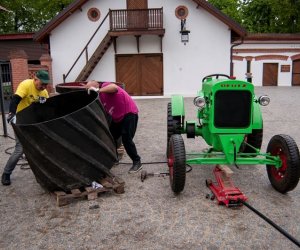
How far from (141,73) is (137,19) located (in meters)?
2.96

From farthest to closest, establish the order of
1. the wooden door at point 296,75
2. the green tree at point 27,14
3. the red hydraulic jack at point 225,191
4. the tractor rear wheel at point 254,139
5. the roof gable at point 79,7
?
1. the green tree at point 27,14
2. the wooden door at point 296,75
3. the roof gable at point 79,7
4. the tractor rear wheel at point 254,139
5. the red hydraulic jack at point 225,191

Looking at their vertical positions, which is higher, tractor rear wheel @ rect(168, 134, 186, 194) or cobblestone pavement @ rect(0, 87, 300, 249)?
tractor rear wheel @ rect(168, 134, 186, 194)

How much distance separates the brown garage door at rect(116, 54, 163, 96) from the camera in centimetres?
1927

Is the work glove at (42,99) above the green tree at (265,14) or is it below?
below

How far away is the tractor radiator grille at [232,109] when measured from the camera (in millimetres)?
4746

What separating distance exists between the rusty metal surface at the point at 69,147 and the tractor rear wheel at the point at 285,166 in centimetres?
229

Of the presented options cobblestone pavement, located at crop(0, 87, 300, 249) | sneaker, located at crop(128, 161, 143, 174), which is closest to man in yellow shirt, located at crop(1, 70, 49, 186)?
cobblestone pavement, located at crop(0, 87, 300, 249)

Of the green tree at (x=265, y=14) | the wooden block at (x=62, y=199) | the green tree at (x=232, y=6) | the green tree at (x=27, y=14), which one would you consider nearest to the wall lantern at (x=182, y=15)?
the wooden block at (x=62, y=199)

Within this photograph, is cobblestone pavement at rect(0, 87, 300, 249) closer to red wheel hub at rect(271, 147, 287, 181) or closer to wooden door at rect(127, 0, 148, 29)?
red wheel hub at rect(271, 147, 287, 181)

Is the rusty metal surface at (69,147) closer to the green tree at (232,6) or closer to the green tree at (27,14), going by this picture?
the green tree at (27,14)

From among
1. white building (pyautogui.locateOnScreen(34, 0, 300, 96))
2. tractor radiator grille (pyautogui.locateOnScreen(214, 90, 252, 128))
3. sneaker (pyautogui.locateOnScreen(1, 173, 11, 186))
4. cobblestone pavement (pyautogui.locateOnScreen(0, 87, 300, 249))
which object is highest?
white building (pyautogui.locateOnScreen(34, 0, 300, 96))

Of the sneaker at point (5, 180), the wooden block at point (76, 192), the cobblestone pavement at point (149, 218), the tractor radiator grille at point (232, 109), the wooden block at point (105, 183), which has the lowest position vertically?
the cobblestone pavement at point (149, 218)

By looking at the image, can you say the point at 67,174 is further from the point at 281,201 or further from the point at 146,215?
the point at 281,201

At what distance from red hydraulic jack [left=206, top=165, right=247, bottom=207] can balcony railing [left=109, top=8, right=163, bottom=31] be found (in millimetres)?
14698
